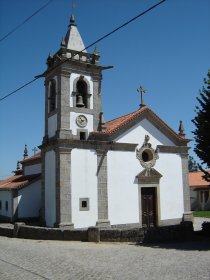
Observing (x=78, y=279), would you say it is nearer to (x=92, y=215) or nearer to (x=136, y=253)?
(x=136, y=253)

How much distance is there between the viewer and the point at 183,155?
953 inches

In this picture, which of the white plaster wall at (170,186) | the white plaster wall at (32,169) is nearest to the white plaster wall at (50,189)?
the white plaster wall at (32,169)

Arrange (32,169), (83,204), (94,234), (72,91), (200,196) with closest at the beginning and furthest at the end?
1. (94,234)
2. (83,204)
3. (72,91)
4. (32,169)
5. (200,196)

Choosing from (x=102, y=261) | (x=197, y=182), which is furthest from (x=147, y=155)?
(x=197, y=182)

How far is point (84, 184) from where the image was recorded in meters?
19.6

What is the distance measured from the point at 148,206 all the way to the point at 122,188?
2.50 m

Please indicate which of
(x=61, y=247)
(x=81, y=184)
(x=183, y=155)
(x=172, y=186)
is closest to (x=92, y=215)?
(x=81, y=184)

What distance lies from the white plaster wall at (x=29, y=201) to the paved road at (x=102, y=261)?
7761 mm

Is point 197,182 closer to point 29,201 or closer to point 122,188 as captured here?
point 122,188

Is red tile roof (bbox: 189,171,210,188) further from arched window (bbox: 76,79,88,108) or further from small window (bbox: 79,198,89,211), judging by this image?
small window (bbox: 79,198,89,211)

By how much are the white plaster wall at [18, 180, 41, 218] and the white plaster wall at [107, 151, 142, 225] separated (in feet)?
21.4

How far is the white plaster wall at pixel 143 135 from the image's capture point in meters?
21.7

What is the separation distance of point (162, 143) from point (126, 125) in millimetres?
3212

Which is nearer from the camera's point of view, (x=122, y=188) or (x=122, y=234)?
(x=122, y=234)
